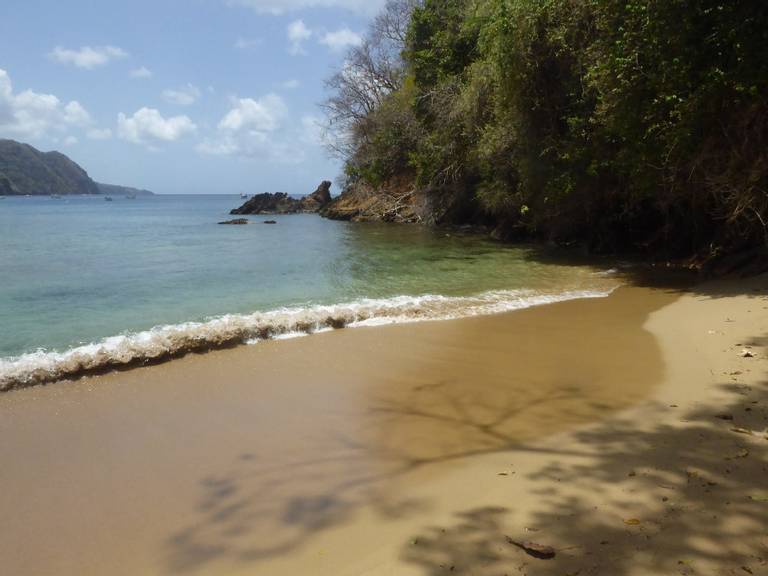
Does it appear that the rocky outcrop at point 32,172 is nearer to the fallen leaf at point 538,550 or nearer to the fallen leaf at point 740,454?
the fallen leaf at point 538,550

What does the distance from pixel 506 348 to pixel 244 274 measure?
9.01 m

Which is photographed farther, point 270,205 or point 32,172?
point 32,172

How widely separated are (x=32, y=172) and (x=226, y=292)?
177 metres

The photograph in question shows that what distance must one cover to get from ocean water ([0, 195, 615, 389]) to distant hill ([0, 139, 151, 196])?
154 meters

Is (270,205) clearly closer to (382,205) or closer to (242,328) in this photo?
(382,205)

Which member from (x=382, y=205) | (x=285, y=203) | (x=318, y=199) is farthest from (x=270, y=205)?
(x=382, y=205)

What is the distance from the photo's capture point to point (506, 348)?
23.3 feet

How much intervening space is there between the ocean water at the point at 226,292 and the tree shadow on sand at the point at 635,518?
210 inches

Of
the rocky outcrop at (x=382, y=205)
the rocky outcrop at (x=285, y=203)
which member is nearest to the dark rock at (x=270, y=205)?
the rocky outcrop at (x=285, y=203)

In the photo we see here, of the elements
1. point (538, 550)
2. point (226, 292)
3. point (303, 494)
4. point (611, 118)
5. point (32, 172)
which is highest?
point (32, 172)

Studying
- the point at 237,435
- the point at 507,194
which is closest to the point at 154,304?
the point at 237,435

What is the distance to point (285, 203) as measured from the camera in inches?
2010

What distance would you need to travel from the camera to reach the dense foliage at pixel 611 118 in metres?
9.35

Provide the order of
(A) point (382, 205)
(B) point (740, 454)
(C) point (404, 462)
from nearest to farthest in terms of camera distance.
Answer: (B) point (740, 454), (C) point (404, 462), (A) point (382, 205)
